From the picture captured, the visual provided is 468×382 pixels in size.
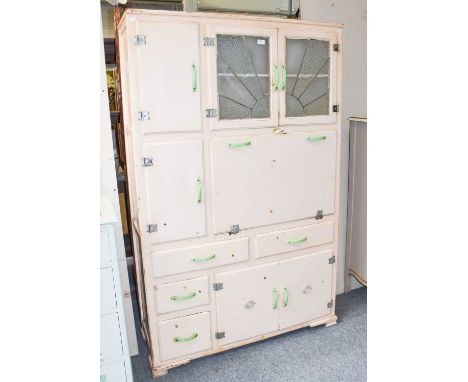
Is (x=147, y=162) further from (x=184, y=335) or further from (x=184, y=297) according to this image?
(x=184, y=335)

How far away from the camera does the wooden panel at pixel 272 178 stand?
6.49 feet

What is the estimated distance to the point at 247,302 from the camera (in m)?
2.16

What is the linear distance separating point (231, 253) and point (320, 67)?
3.73 ft

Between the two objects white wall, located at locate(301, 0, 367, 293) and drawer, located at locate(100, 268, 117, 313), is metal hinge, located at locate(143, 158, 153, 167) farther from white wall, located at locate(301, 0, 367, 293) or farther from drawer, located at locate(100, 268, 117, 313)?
white wall, located at locate(301, 0, 367, 293)

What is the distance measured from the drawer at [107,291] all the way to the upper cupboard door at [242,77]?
0.84 meters

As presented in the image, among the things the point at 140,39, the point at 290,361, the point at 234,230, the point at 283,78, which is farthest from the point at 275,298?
the point at 140,39

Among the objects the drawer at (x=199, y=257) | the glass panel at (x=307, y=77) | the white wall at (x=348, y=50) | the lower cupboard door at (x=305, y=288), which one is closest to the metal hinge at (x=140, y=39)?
the glass panel at (x=307, y=77)

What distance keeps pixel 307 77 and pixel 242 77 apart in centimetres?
39

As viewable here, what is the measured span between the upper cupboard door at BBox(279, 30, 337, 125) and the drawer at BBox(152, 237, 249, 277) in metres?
0.72

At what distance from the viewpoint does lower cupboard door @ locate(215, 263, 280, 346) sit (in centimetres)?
210

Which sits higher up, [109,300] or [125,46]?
[125,46]
